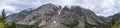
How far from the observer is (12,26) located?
72.9 meters

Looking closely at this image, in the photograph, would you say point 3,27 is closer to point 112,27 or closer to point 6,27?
point 6,27

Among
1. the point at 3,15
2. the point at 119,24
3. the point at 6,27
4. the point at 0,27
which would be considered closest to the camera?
the point at 0,27

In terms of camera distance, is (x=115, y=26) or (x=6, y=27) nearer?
(x=6, y=27)

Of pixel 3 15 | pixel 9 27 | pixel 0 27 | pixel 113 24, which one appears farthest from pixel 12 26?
pixel 113 24

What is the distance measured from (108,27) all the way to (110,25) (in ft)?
16.5

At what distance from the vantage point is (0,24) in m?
68.7

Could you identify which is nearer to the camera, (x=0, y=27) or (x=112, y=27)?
(x=0, y=27)

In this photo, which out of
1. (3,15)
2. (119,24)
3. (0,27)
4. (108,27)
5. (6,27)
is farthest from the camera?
(119,24)

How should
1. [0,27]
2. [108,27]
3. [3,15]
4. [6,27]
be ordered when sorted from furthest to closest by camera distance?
1. [108,27]
2. [3,15]
3. [6,27]
4. [0,27]

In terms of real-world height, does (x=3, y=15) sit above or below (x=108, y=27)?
above

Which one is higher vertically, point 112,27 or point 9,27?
point 9,27

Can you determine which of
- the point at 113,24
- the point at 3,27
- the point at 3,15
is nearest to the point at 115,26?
the point at 113,24

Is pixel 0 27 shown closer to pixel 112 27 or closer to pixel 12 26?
pixel 12 26

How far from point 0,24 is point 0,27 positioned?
4.75ft
